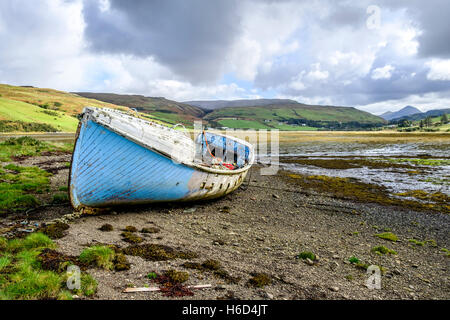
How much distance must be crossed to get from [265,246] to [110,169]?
615cm

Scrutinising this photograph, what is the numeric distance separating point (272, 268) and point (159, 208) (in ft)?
21.0

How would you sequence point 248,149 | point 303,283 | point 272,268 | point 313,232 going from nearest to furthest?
point 303,283 → point 272,268 → point 313,232 → point 248,149

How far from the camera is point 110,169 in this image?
887 cm

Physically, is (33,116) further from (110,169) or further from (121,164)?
(121,164)

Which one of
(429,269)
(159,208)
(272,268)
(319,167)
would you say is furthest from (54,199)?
(319,167)

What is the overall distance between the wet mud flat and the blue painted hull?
0.95 meters

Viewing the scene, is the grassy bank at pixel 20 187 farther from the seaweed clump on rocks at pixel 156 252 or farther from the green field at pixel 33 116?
the green field at pixel 33 116

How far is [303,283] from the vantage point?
5.84 metres

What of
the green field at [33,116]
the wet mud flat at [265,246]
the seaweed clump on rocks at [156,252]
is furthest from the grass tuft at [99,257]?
the green field at [33,116]

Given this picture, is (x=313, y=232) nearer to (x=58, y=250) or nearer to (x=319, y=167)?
(x=58, y=250)

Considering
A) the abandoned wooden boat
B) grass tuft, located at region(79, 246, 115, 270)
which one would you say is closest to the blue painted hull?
the abandoned wooden boat

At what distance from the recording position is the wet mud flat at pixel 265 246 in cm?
552

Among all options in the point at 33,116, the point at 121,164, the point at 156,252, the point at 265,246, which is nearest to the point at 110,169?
the point at 121,164

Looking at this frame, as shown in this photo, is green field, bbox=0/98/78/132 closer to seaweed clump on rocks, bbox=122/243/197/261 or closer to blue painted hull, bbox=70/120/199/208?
blue painted hull, bbox=70/120/199/208
